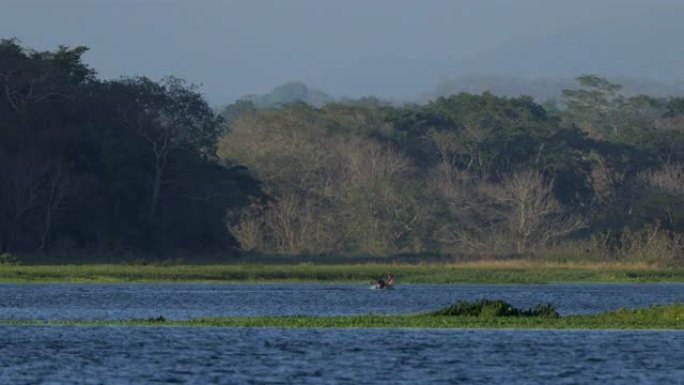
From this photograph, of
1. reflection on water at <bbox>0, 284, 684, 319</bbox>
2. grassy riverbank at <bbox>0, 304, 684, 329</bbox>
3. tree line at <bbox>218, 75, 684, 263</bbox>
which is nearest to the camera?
grassy riverbank at <bbox>0, 304, 684, 329</bbox>

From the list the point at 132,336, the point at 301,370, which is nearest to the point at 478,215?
the point at 132,336

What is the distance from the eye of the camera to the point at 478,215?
126500 millimetres

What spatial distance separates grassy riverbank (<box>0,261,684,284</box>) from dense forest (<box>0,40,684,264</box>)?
17.2ft

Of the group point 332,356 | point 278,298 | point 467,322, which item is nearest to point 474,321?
point 467,322

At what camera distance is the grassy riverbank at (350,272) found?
88188 millimetres

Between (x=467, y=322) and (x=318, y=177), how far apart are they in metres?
75.2

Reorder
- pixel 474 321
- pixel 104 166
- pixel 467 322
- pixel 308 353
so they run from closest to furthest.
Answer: pixel 308 353 → pixel 467 322 → pixel 474 321 → pixel 104 166

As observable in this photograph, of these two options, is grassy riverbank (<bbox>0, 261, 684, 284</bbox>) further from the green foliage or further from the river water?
the green foliage

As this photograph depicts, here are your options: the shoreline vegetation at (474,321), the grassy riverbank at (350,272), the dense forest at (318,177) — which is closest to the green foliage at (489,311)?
the shoreline vegetation at (474,321)

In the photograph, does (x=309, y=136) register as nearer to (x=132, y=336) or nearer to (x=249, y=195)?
(x=249, y=195)

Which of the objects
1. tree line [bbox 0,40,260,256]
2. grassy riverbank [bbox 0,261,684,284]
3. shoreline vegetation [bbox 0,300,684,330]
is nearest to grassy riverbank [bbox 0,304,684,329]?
shoreline vegetation [bbox 0,300,684,330]

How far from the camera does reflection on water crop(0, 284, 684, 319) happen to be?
205 ft

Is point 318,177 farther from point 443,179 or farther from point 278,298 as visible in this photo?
point 278,298

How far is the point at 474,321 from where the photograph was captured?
52562 millimetres
